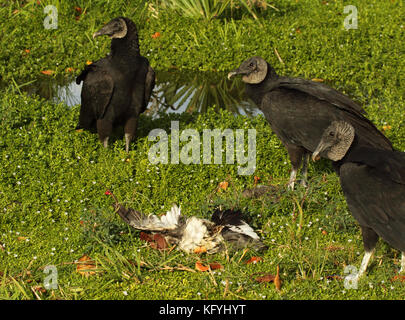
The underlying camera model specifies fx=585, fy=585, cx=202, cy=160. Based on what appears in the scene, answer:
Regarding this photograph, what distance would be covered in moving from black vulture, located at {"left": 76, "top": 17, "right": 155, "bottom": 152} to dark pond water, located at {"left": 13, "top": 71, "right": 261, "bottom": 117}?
35.1 inches

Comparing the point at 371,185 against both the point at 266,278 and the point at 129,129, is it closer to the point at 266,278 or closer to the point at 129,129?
the point at 266,278

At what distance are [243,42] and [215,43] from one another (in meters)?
0.35


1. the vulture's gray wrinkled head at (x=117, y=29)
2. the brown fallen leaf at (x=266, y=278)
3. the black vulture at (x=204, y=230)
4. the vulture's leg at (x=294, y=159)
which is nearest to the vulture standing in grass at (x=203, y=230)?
the black vulture at (x=204, y=230)

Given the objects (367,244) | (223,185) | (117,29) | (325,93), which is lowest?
(223,185)

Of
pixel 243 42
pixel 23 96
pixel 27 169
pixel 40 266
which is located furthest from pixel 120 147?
pixel 243 42

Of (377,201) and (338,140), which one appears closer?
(377,201)

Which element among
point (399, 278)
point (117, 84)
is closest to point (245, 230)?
point (399, 278)

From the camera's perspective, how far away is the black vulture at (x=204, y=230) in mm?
3957

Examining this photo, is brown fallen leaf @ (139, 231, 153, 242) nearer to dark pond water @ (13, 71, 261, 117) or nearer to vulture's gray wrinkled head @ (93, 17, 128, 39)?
vulture's gray wrinkled head @ (93, 17, 128, 39)

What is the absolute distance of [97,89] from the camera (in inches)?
199

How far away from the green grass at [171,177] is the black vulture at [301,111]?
374 mm

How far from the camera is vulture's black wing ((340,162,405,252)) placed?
3.32 m

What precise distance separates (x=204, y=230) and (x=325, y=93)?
1455mm

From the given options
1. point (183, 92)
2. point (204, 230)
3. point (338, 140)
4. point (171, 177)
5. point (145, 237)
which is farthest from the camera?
point (183, 92)
